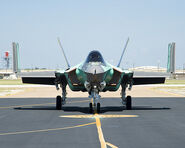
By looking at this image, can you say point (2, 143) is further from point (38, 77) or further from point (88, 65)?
point (38, 77)

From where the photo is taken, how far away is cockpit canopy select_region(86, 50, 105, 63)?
19.4 metres

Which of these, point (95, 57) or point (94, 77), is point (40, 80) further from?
point (94, 77)

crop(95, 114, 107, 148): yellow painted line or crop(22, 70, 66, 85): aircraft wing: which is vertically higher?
crop(22, 70, 66, 85): aircraft wing

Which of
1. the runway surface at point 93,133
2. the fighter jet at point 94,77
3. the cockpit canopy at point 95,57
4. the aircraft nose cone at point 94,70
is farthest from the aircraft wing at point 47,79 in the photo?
the runway surface at point 93,133

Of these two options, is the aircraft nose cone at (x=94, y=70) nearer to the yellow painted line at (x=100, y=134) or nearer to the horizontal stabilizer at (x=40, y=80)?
the yellow painted line at (x=100, y=134)

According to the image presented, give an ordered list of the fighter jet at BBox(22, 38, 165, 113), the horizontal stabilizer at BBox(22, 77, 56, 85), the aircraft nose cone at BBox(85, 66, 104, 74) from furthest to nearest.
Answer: the horizontal stabilizer at BBox(22, 77, 56, 85) → the fighter jet at BBox(22, 38, 165, 113) → the aircraft nose cone at BBox(85, 66, 104, 74)

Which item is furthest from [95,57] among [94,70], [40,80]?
[40,80]

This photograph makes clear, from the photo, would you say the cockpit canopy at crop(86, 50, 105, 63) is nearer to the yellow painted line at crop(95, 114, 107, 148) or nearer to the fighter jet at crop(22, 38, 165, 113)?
the fighter jet at crop(22, 38, 165, 113)

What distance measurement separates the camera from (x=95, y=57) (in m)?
19.5

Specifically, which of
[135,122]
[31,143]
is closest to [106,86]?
[135,122]

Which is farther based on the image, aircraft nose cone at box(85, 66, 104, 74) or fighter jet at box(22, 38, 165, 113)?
fighter jet at box(22, 38, 165, 113)

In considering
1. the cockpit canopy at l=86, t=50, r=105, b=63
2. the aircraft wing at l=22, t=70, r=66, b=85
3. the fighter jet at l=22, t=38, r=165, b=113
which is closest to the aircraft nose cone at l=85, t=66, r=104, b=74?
the fighter jet at l=22, t=38, r=165, b=113

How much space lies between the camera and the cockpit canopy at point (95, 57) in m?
19.4

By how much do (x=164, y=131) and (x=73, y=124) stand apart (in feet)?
13.2
